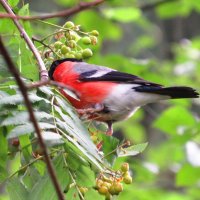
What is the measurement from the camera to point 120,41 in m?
8.88

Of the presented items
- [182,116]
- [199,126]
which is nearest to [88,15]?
[182,116]

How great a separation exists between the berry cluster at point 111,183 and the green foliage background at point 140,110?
40mm

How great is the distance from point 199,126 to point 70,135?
181cm

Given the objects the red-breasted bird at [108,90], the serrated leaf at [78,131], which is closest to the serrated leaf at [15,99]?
the serrated leaf at [78,131]

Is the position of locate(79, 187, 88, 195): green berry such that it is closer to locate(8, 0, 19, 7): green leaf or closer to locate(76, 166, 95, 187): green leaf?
locate(76, 166, 95, 187): green leaf

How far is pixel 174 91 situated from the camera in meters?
3.15

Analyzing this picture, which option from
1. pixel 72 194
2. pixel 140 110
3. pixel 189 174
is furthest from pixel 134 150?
pixel 140 110

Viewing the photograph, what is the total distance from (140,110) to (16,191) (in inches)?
206

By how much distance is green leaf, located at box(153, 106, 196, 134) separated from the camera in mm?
4574

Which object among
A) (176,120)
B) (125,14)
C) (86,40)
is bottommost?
(176,120)

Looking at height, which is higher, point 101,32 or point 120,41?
point 101,32

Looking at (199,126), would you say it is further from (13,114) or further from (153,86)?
(13,114)

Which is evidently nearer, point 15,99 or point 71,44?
point 15,99

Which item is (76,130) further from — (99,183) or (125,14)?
(125,14)
